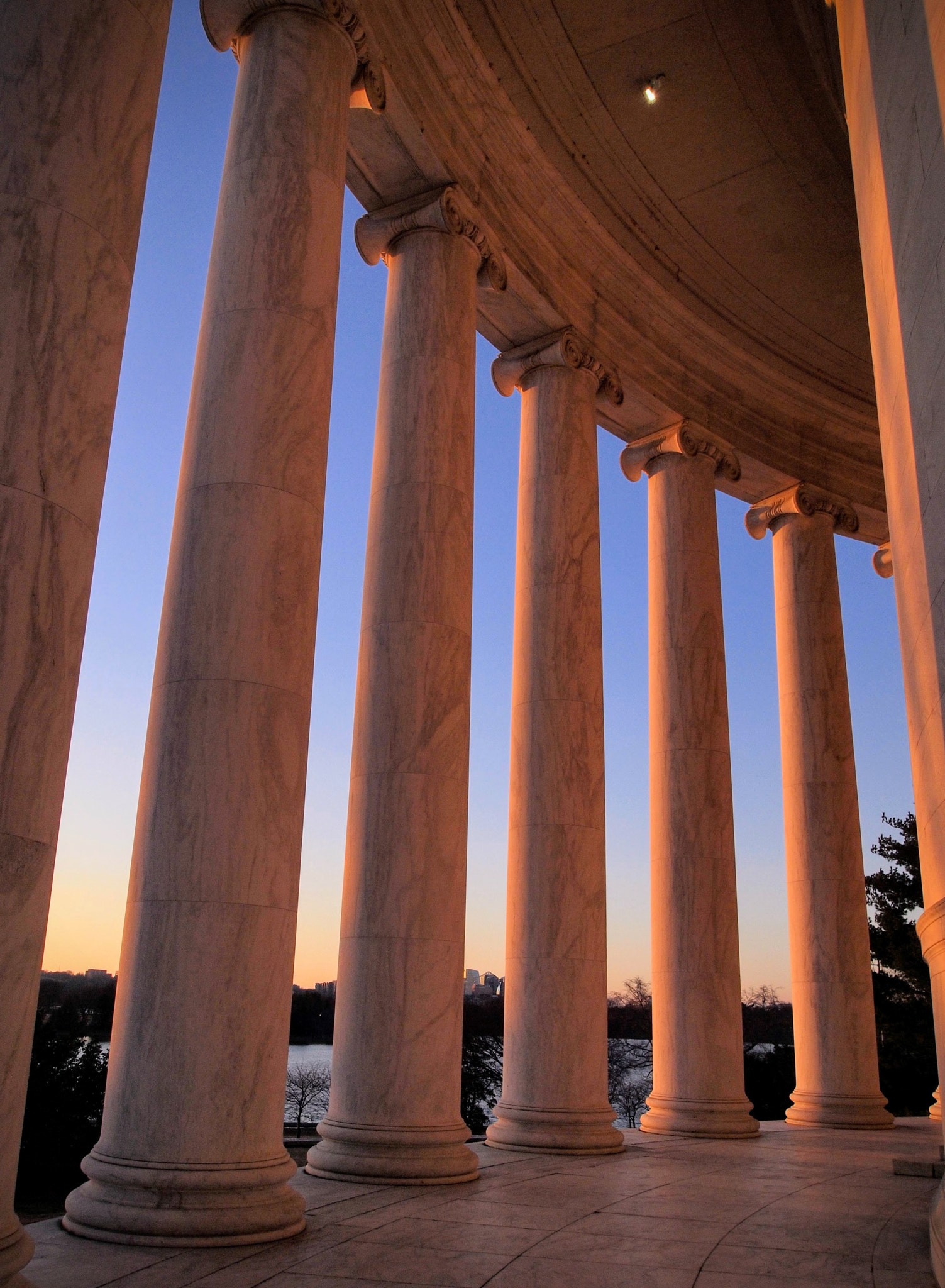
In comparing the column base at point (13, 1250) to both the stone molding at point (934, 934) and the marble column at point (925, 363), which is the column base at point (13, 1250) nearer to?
the marble column at point (925, 363)

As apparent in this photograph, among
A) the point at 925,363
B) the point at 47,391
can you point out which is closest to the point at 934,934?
the point at 925,363

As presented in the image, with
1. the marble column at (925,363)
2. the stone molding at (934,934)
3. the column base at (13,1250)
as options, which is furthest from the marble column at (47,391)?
the stone molding at (934,934)

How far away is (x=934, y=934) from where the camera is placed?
611ft

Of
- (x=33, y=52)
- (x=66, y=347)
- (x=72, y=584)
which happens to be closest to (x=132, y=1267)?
(x=72, y=584)

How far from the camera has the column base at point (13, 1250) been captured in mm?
149625

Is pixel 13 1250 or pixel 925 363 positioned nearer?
pixel 13 1250

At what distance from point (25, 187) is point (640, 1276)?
208 m

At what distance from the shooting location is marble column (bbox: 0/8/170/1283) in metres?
154

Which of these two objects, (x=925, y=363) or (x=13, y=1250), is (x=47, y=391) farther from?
(x=925, y=363)

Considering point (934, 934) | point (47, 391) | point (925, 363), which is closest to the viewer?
point (47, 391)

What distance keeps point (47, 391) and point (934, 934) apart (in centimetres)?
17082

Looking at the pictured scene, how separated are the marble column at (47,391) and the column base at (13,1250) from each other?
25 centimetres

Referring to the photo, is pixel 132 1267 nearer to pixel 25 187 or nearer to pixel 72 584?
pixel 72 584

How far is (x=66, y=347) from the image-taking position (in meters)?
175
